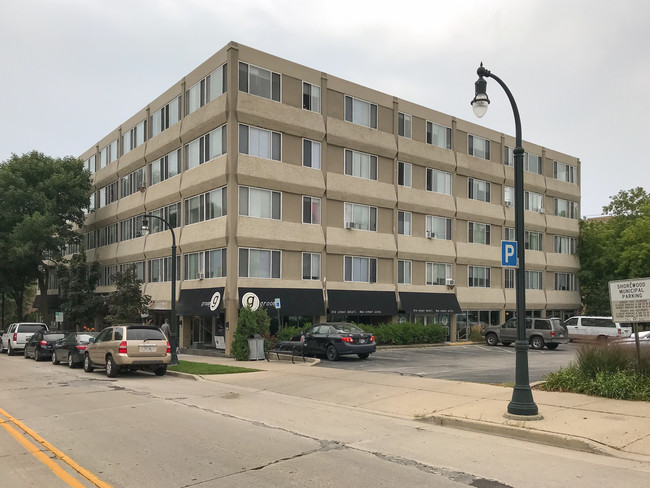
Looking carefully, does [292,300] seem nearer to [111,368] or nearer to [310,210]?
[310,210]

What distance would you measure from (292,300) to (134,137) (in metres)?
18.3

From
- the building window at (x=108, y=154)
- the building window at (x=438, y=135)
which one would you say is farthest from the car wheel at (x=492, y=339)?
the building window at (x=108, y=154)

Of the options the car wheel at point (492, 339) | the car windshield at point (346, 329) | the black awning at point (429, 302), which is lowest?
the car wheel at point (492, 339)

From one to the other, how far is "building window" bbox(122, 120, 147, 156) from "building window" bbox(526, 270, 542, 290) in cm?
2931

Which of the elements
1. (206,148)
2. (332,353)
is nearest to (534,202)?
(206,148)

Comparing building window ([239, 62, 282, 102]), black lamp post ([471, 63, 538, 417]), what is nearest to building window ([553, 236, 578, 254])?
building window ([239, 62, 282, 102])

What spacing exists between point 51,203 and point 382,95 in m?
26.0

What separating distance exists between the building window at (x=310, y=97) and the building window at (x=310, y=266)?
777 centimetres

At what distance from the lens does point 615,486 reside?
6867mm

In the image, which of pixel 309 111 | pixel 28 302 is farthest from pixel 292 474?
pixel 28 302

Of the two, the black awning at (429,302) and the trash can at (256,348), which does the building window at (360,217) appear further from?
the trash can at (256,348)

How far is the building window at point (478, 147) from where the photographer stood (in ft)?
137

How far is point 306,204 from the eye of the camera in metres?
31.6

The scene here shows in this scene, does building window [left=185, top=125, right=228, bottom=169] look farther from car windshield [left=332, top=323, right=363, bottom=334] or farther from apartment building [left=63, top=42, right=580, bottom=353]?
car windshield [left=332, top=323, right=363, bottom=334]
